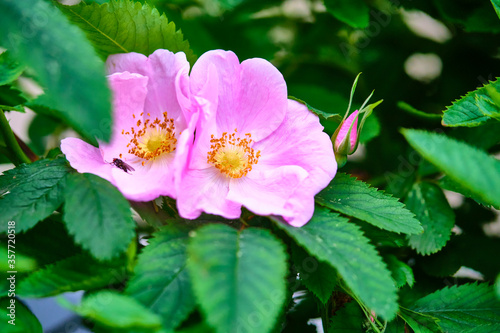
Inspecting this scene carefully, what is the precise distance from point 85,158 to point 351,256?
0.87ft

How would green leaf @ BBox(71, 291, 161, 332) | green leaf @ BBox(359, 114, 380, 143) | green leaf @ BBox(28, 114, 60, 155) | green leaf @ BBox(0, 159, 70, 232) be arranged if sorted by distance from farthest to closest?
1. green leaf @ BBox(28, 114, 60, 155)
2. green leaf @ BBox(359, 114, 380, 143)
3. green leaf @ BBox(0, 159, 70, 232)
4. green leaf @ BBox(71, 291, 161, 332)

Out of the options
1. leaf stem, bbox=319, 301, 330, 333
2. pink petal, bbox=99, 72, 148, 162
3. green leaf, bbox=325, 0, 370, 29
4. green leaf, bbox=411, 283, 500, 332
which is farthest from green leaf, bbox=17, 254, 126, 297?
green leaf, bbox=325, 0, 370, 29

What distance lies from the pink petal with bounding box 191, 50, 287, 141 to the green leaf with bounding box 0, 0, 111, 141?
0.47 feet

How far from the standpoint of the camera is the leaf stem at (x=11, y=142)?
57cm

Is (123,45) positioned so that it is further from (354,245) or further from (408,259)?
(408,259)

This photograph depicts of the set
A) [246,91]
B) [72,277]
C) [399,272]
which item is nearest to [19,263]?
[72,277]

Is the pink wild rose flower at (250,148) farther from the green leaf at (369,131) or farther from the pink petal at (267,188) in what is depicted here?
the green leaf at (369,131)

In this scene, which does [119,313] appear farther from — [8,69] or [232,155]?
[8,69]

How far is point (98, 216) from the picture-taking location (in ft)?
1.35

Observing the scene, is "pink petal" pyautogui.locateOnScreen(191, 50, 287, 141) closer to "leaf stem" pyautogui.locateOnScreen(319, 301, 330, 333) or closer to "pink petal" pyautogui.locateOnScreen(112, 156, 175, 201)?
"pink petal" pyautogui.locateOnScreen(112, 156, 175, 201)

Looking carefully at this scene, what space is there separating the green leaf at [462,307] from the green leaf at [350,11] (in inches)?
14.0

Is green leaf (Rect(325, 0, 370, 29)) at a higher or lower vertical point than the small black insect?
higher

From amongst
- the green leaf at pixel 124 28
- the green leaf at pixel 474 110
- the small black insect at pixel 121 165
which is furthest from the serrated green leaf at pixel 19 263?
the green leaf at pixel 474 110

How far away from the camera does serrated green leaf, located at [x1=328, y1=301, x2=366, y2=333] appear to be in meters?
0.51
